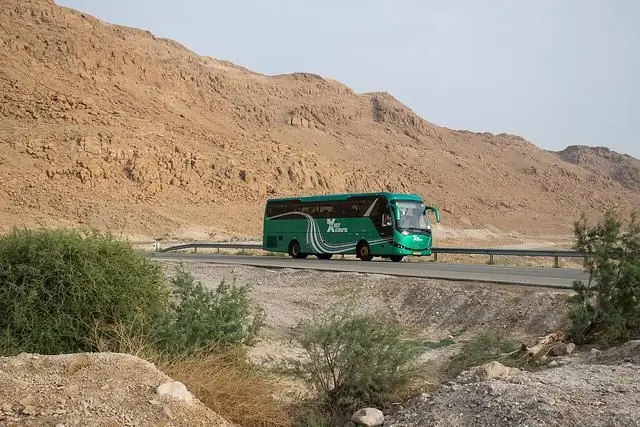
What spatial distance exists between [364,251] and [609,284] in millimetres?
17450

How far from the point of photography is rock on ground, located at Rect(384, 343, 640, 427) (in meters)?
5.55

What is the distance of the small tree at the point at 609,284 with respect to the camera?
1059 centimetres

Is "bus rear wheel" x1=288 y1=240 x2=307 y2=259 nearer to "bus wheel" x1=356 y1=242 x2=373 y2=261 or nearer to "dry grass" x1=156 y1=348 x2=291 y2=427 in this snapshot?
"bus wheel" x1=356 y1=242 x2=373 y2=261

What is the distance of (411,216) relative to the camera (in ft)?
88.9

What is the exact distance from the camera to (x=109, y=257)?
886 cm

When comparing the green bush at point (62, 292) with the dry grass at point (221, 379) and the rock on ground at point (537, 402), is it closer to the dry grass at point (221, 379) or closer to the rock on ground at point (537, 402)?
the dry grass at point (221, 379)

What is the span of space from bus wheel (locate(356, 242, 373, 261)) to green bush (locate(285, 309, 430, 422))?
19320 millimetres

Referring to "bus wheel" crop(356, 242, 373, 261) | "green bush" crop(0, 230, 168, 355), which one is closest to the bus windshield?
"bus wheel" crop(356, 242, 373, 261)

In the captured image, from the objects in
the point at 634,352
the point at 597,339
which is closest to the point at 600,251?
the point at 597,339

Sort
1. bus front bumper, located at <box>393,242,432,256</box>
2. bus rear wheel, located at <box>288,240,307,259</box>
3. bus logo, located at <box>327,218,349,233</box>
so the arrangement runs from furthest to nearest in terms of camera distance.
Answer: bus rear wheel, located at <box>288,240,307,259</box>
bus logo, located at <box>327,218,349,233</box>
bus front bumper, located at <box>393,242,432,256</box>

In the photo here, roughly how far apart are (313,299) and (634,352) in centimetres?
1070

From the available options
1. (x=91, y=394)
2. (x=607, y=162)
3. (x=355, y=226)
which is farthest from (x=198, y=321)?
(x=607, y=162)

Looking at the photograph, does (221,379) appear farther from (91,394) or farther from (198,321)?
(198,321)

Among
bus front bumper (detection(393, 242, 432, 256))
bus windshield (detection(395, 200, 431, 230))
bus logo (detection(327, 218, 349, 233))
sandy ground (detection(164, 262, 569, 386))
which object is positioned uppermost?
bus windshield (detection(395, 200, 431, 230))
